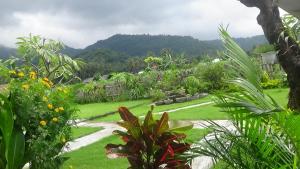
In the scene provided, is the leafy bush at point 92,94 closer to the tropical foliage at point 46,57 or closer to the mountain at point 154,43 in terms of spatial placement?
the tropical foliage at point 46,57

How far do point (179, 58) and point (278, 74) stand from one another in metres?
8.31

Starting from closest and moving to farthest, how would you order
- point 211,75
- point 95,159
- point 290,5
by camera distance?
point 290,5
point 95,159
point 211,75

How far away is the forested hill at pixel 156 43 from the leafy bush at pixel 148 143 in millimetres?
55178

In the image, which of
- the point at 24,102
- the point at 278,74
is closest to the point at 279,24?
the point at 24,102

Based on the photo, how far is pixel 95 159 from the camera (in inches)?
245

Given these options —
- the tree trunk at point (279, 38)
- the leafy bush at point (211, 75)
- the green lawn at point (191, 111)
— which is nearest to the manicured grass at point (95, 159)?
the tree trunk at point (279, 38)

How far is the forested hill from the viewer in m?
63.6

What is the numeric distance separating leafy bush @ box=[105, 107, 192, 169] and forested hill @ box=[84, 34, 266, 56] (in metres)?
55.2

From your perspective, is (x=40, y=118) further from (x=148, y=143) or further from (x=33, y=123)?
(x=148, y=143)

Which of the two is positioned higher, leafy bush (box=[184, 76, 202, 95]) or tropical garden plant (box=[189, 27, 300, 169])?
tropical garden plant (box=[189, 27, 300, 169])

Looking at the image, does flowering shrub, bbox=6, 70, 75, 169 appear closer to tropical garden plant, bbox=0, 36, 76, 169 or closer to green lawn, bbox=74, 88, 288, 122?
tropical garden plant, bbox=0, 36, 76, 169

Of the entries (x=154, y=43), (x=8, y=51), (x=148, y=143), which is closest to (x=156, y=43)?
(x=154, y=43)

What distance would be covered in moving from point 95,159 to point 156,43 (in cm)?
6820

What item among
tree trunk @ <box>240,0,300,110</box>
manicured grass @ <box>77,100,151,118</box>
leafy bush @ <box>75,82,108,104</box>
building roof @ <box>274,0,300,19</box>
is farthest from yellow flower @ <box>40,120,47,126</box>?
leafy bush @ <box>75,82,108,104</box>
